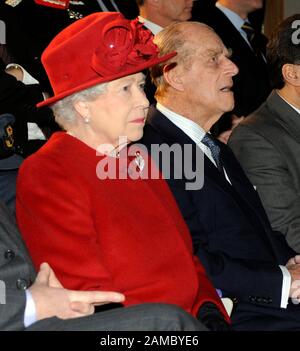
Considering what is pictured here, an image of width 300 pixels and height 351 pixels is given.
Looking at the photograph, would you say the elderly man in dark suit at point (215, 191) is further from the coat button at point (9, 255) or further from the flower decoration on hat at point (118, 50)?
the coat button at point (9, 255)

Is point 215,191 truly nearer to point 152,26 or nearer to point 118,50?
point 118,50

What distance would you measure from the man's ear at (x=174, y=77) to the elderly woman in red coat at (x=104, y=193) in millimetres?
570

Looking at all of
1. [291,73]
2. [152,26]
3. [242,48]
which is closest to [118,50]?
[291,73]

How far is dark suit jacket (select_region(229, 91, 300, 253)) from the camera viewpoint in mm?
3496

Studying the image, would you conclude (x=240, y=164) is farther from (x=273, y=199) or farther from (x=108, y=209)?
(x=108, y=209)

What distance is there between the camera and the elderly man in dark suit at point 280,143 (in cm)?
350

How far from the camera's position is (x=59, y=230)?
249 cm

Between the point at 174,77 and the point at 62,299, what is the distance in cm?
132

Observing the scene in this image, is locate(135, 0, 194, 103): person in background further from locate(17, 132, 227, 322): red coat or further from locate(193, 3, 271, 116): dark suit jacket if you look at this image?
locate(17, 132, 227, 322): red coat

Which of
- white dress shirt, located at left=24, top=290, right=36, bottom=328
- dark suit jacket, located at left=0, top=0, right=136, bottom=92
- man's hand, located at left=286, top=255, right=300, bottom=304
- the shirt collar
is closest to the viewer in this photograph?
white dress shirt, located at left=24, top=290, right=36, bottom=328

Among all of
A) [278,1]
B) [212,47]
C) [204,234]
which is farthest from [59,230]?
[278,1]

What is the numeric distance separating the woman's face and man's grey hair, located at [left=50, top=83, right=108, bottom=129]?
0.06 ft

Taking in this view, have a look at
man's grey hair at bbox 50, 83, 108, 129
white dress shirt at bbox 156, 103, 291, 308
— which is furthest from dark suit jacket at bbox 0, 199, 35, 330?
white dress shirt at bbox 156, 103, 291, 308
